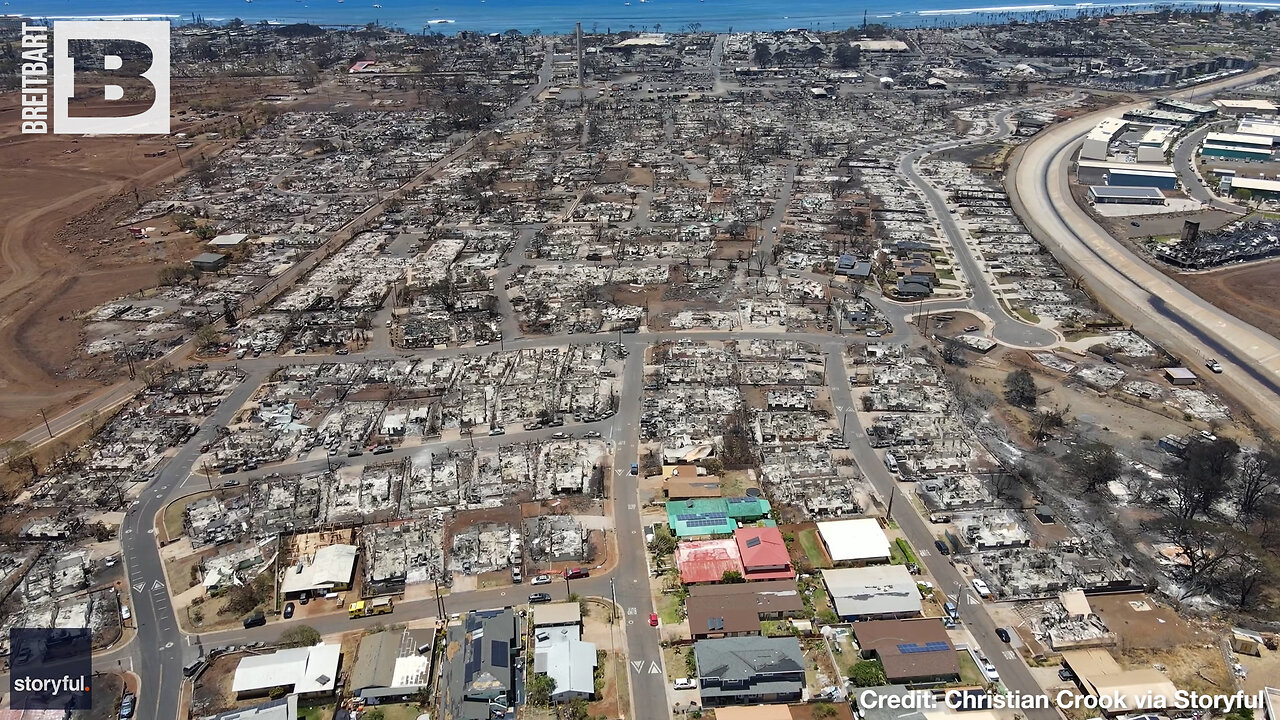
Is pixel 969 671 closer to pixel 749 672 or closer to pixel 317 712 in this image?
pixel 749 672

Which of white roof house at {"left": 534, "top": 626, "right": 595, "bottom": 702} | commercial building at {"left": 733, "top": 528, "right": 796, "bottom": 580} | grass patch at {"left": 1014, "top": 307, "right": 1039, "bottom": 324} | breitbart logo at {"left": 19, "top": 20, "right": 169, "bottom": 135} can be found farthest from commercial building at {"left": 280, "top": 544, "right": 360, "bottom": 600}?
breitbart logo at {"left": 19, "top": 20, "right": 169, "bottom": 135}

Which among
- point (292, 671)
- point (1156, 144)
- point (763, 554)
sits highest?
point (1156, 144)

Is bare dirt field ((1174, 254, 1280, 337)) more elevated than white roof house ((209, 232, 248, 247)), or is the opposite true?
bare dirt field ((1174, 254, 1280, 337))

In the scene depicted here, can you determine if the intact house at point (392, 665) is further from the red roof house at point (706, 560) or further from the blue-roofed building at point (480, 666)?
the red roof house at point (706, 560)

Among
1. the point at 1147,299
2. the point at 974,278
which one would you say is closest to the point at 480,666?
the point at 974,278

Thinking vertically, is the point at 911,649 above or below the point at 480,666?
above

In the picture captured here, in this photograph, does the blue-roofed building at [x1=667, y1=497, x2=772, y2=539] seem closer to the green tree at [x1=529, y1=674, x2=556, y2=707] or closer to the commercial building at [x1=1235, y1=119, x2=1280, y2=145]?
the green tree at [x1=529, y1=674, x2=556, y2=707]
